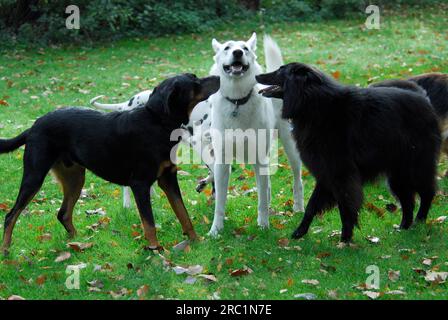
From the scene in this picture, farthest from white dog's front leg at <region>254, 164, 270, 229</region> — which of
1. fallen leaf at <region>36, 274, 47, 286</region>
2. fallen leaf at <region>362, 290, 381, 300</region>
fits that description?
fallen leaf at <region>36, 274, 47, 286</region>

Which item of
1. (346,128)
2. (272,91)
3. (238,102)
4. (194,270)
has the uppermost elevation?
(272,91)

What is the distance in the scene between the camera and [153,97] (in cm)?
590

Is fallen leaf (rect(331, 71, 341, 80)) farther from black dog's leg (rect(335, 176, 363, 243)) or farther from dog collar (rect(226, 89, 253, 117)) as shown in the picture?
black dog's leg (rect(335, 176, 363, 243))

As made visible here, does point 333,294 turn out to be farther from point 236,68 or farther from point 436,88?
point 436,88

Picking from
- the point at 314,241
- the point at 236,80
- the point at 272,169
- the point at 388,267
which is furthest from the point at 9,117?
the point at 388,267

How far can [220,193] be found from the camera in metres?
6.66

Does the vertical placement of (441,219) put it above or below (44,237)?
above

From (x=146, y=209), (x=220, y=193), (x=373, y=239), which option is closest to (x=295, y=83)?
A: (x=220, y=193)

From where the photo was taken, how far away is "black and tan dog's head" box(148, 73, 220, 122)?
19.0 feet

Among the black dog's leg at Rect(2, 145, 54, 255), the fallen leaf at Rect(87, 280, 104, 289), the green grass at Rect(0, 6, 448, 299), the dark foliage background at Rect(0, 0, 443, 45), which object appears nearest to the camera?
the green grass at Rect(0, 6, 448, 299)

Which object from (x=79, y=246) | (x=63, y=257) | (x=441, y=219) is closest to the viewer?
(x=63, y=257)

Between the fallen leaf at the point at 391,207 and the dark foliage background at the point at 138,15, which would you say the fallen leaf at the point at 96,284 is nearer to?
the fallen leaf at the point at 391,207

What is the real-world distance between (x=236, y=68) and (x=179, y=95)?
2.75 feet

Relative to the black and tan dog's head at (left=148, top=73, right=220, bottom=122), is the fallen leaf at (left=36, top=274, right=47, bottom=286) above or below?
below
